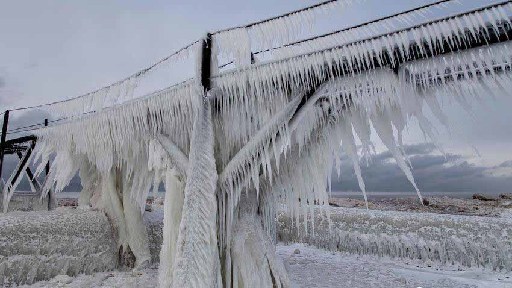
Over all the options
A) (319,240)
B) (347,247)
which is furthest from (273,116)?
(319,240)

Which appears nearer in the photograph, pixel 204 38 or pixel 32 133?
pixel 204 38

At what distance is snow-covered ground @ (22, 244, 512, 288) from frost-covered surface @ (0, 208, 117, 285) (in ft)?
0.67

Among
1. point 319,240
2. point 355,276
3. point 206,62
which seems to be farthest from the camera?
point 319,240

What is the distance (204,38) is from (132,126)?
1.37 m

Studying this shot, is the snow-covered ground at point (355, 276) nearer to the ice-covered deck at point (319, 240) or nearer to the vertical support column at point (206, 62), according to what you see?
the ice-covered deck at point (319, 240)

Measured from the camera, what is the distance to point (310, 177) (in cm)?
308

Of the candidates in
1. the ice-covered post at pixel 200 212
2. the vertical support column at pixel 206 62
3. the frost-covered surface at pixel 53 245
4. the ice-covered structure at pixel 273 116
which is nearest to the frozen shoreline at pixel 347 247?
the frost-covered surface at pixel 53 245

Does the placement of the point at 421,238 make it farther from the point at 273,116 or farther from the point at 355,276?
the point at 273,116

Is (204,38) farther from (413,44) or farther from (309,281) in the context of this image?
(309,281)

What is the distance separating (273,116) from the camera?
288cm

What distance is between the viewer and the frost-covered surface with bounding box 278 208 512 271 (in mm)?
6453

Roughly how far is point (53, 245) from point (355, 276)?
4932 mm

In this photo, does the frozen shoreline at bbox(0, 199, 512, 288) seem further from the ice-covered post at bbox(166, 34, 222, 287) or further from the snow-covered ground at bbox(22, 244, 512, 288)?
the ice-covered post at bbox(166, 34, 222, 287)

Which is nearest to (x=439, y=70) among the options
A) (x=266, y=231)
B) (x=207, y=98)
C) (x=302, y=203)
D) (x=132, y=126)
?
(x=302, y=203)
